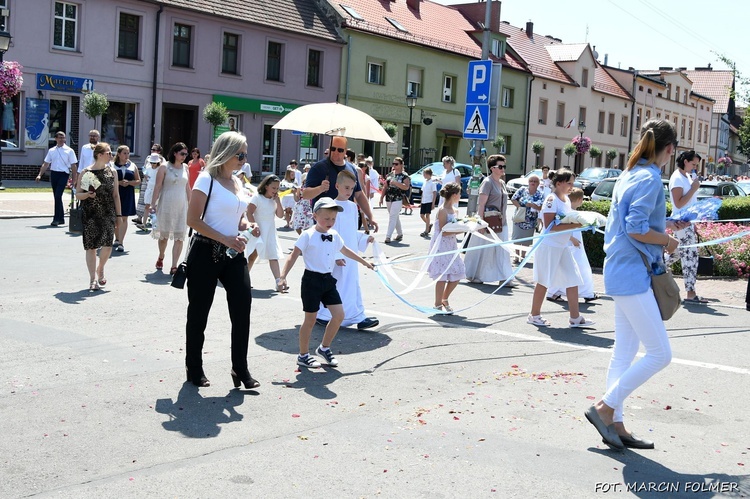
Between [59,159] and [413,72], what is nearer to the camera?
[59,159]

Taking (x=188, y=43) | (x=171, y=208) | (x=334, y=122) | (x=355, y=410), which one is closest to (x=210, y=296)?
(x=355, y=410)

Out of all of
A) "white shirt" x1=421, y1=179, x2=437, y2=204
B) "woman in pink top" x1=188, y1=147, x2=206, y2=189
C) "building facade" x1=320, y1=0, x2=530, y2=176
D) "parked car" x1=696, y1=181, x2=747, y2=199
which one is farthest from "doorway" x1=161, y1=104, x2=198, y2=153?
"parked car" x1=696, y1=181, x2=747, y2=199

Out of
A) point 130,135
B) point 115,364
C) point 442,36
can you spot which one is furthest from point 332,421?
point 442,36

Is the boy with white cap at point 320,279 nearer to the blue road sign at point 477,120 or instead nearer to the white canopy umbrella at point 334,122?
the white canopy umbrella at point 334,122

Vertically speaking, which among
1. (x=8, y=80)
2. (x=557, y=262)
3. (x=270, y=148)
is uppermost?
(x=8, y=80)

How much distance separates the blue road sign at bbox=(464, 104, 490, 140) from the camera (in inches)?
606

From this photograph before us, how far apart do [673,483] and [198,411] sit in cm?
302

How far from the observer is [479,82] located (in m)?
15.4

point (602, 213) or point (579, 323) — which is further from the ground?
point (602, 213)

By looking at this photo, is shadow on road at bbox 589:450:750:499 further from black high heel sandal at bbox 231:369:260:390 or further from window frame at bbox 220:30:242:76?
window frame at bbox 220:30:242:76

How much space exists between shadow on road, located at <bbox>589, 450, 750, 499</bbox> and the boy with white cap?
2.90m

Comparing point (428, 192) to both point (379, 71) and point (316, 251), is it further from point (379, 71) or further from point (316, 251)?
point (379, 71)

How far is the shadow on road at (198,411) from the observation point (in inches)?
213

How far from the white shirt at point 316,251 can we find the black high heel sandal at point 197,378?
1.36 meters
